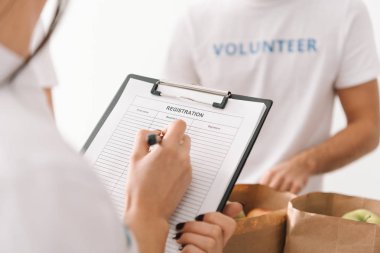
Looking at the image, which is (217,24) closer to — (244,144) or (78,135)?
(244,144)

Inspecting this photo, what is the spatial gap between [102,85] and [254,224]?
1.87m

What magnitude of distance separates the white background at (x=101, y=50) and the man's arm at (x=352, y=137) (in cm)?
117

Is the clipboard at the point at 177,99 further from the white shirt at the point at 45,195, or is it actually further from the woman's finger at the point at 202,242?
the white shirt at the point at 45,195

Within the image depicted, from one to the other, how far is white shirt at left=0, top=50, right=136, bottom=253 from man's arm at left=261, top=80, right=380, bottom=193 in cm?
97

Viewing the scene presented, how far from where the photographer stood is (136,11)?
2529 millimetres

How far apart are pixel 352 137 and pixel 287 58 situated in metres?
0.28

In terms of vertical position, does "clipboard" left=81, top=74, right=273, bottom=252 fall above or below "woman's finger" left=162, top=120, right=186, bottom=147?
above

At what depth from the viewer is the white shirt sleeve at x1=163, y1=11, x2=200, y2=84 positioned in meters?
1.55

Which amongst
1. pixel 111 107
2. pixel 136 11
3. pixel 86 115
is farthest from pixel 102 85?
pixel 111 107

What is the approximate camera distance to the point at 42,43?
555 millimetres

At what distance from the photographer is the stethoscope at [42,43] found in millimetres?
509

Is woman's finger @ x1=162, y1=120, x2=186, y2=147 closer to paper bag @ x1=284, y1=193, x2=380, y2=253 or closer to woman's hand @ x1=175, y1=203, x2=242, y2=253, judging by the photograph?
woman's hand @ x1=175, y1=203, x2=242, y2=253

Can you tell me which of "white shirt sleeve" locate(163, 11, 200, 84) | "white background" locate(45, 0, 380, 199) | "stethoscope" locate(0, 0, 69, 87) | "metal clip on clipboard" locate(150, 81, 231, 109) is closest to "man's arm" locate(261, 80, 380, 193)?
"white shirt sleeve" locate(163, 11, 200, 84)

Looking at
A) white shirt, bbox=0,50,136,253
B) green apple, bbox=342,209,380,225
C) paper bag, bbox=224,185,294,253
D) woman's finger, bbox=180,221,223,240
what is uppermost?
green apple, bbox=342,209,380,225
